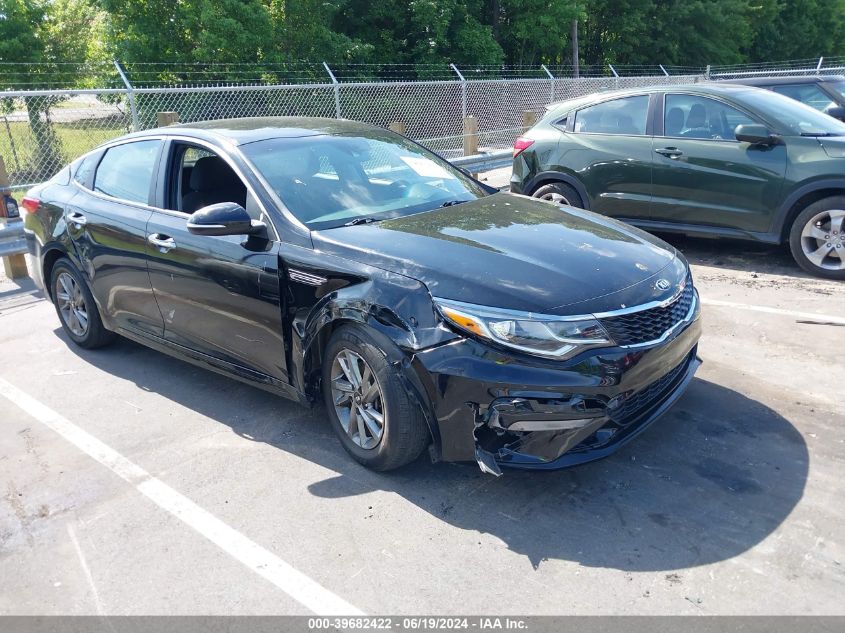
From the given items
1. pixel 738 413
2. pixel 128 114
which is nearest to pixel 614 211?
pixel 738 413

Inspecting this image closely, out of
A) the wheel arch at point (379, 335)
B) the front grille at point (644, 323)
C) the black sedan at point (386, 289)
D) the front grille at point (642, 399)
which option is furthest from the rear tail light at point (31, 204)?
the front grille at point (642, 399)

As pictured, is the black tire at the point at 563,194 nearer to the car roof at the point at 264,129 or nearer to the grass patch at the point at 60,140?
the car roof at the point at 264,129

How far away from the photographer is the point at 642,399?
3.52 meters

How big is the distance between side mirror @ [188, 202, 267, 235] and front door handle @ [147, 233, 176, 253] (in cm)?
61

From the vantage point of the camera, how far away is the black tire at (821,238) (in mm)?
6513

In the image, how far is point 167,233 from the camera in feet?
15.1

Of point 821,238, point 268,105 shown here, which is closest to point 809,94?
point 821,238

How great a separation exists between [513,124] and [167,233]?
13526 mm

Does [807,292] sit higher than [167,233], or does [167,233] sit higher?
[167,233]

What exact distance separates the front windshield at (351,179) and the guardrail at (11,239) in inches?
173

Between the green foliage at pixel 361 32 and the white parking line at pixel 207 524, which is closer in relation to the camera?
the white parking line at pixel 207 524

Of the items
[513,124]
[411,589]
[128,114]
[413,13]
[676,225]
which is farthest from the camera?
[413,13]

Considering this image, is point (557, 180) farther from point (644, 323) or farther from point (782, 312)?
point (644, 323)

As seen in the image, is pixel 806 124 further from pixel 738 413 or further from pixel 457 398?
pixel 457 398
